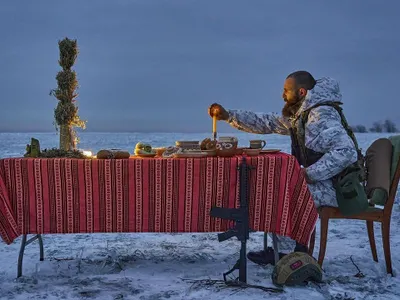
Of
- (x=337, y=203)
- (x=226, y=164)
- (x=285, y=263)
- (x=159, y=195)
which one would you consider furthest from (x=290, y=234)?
(x=159, y=195)

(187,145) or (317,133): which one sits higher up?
(317,133)

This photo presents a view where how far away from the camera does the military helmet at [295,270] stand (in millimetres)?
3941

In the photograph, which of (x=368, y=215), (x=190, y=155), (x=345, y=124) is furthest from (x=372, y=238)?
(x=190, y=155)

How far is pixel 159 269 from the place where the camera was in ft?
15.0

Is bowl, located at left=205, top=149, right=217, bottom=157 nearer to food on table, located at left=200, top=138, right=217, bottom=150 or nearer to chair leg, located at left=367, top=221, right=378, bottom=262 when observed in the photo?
food on table, located at left=200, top=138, right=217, bottom=150

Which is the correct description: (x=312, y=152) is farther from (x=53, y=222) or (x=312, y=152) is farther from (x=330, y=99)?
(x=53, y=222)

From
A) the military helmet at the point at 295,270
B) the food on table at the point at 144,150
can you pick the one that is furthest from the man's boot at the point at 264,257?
the food on table at the point at 144,150

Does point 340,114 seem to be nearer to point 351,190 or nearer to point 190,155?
point 351,190

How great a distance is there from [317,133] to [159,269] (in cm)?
202

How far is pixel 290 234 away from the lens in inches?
162

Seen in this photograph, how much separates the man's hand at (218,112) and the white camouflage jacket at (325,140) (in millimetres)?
761

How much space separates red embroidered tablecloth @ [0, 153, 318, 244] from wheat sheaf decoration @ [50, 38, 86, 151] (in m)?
0.61

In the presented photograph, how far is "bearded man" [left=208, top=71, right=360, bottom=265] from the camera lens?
13.5 ft

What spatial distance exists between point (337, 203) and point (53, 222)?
258cm
